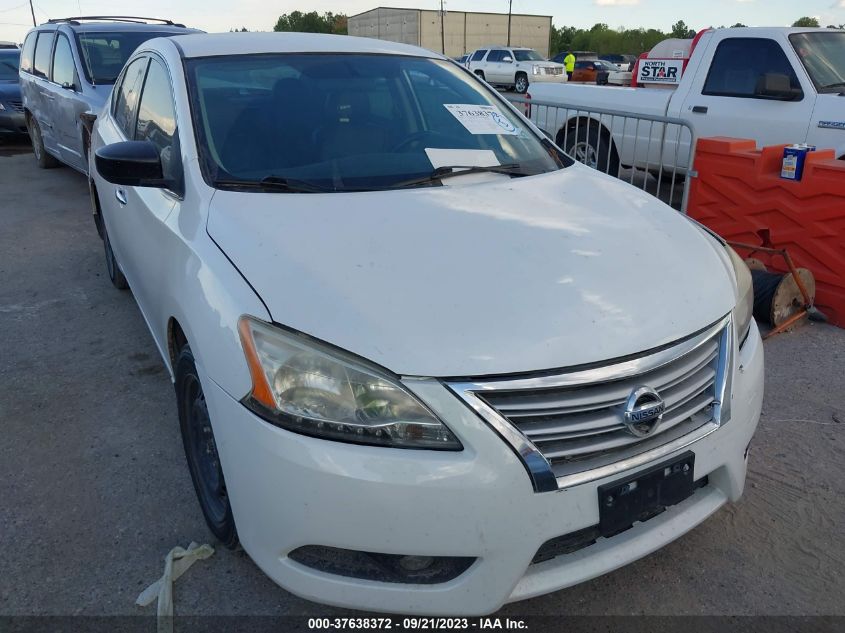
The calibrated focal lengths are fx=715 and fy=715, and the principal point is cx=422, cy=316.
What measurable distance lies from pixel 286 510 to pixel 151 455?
1.53m

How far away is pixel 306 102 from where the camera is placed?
3.05m

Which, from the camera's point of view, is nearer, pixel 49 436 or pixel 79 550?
pixel 79 550

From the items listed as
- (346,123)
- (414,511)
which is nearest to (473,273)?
(414,511)

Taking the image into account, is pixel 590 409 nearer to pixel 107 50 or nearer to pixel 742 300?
pixel 742 300

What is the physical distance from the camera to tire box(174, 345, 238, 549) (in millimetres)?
2383

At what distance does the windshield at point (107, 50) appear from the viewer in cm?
759

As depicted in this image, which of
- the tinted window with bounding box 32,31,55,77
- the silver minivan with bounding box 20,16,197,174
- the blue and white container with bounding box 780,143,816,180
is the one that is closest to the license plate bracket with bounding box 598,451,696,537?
the blue and white container with bounding box 780,143,816,180

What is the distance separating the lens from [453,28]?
62.1 m

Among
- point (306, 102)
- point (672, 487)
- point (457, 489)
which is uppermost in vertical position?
point (306, 102)

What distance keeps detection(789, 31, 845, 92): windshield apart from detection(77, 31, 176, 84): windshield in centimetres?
632

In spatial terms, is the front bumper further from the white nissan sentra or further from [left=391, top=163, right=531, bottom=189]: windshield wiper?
[left=391, top=163, right=531, bottom=189]: windshield wiper

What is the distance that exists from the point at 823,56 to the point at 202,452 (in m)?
6.27

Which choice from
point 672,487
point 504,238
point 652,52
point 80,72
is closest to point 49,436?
point 504,238

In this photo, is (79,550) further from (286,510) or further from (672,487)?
(672,487)
